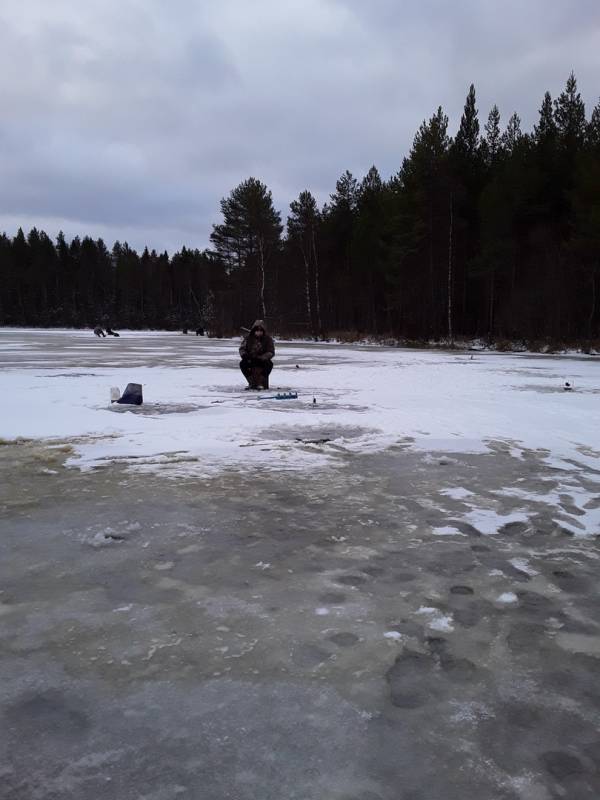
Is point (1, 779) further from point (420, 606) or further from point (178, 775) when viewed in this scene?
point (420, 606)

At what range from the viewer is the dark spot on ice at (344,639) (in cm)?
226

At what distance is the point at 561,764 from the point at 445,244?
35.4 metres

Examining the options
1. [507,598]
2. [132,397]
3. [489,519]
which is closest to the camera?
[507,598]

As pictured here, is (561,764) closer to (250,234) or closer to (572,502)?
(572,502)

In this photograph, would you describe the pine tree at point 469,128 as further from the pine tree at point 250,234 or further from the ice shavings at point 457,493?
the ice shavings at point 457,493

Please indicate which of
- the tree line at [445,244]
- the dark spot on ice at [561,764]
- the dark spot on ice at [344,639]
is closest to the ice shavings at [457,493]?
the dark spot on ice at [344,639]

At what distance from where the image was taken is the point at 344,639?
2.29m

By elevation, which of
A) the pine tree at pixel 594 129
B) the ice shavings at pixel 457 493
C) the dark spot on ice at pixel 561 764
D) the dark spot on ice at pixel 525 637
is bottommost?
the dark spot on ice at pixel 561 764

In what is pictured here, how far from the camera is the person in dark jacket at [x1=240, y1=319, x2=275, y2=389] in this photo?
10719 mm

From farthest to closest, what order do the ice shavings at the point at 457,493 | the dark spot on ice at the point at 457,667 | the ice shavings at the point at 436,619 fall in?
the ice shavings at the point at 457,493 < the ice shavings at the point at 436,619 < the dark spot on ice at the point at 457,667

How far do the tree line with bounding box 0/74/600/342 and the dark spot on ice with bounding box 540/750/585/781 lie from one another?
28.0 meters

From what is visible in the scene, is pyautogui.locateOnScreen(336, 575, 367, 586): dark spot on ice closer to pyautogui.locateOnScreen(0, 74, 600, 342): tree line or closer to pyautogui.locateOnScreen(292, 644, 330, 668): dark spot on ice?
pyautogui.locateOnScreen(292, 644, 330, 668): dark spot on ice

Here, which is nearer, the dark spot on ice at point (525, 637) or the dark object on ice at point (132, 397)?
the dark spot on ice at point (525, 637)

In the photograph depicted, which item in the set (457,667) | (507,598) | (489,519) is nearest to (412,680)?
(457,667)
